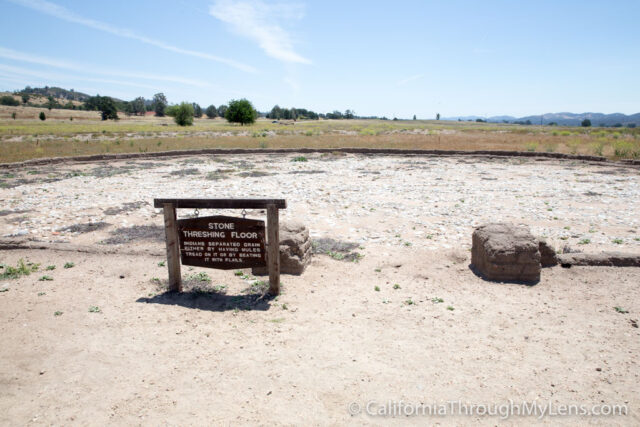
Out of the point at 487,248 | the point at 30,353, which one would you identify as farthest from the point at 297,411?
the point at 487,248

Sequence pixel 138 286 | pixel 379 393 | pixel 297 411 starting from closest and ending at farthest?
pixel 297 411
pixel 379 393
pixel 138 286

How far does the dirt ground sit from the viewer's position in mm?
3357

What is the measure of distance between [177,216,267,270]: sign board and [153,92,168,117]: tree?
511 ft

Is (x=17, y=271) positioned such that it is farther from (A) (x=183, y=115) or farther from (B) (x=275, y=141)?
(A) (x=183, y=115)

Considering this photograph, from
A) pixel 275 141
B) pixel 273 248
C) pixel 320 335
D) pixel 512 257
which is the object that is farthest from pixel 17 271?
pixel 275 141

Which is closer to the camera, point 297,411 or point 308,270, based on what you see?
point 297,411

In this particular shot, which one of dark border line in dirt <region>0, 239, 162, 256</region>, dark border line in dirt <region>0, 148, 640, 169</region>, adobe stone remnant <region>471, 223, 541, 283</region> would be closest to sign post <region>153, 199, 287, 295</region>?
dark border line in dirt <region>0, 239, 162, 256</region>

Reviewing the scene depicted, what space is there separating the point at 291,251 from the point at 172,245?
1670mm

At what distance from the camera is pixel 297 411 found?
324 centimetres

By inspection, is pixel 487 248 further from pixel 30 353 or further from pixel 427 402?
pixel 30 353

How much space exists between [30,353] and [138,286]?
1710mm

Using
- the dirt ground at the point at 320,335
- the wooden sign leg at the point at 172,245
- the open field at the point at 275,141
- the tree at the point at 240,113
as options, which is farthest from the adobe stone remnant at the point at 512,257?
the tree at the point at 240,113

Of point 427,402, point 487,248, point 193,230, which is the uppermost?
point 193,230

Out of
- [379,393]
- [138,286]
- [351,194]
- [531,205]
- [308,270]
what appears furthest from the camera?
[351,194]
